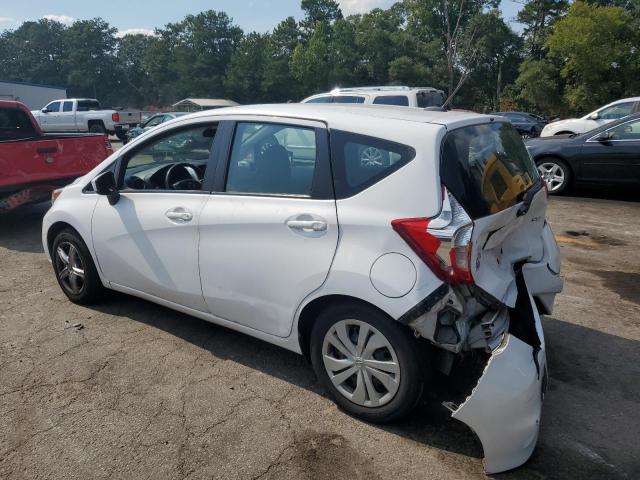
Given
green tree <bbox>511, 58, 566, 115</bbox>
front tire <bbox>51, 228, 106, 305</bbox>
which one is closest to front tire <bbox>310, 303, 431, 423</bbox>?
front tire <bbox>51, 228, 106, 305</bbox>

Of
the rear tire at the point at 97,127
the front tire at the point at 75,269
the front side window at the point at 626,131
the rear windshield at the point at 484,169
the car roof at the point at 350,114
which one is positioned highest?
the car roof at the point at 350,114

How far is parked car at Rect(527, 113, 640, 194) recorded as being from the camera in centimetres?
849

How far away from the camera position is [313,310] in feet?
9.70

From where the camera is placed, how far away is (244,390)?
3.19 m

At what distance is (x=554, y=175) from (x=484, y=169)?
738 centimetres

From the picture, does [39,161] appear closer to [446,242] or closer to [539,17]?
[446,242]

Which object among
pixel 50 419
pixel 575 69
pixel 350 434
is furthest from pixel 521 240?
pixel 575 69

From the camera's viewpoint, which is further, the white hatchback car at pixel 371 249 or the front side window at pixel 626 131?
the front side window at pixel 626 131

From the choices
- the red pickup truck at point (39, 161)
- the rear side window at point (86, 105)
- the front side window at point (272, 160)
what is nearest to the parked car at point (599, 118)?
the red pickup truck at point (39, 161)

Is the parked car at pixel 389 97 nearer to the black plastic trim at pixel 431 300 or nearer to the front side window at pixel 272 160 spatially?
the front side window at pixel 272 160

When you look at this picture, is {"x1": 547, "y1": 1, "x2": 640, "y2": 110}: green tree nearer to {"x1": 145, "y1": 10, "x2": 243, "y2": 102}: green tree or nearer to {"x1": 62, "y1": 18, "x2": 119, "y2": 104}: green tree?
{"x1": 145, "y1": 10, "x2": 243, "y2": 102}: green tree

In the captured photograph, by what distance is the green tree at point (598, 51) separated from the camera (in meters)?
38.8

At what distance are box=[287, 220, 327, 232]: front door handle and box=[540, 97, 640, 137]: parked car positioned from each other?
1215 centimetres

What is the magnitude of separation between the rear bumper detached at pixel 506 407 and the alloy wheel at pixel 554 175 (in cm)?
773
